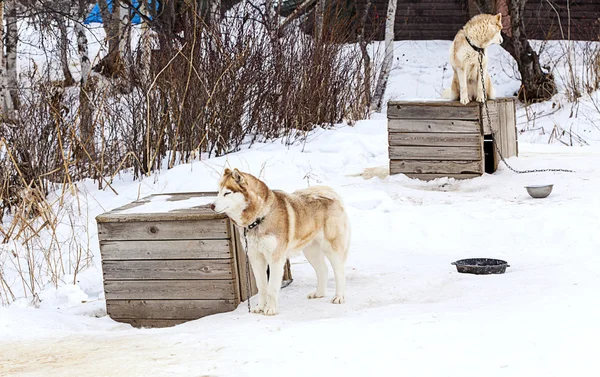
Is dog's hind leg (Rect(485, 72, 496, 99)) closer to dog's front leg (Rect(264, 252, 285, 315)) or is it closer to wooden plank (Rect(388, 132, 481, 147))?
wooden plank (Rect(388, 132, 481, 147))

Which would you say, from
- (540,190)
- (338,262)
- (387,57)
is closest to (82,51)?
(387,57)

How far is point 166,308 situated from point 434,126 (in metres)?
4.55

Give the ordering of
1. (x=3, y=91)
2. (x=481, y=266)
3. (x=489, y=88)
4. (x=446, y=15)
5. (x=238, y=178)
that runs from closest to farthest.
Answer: (x=238, y=178)
(x=481, y=266)
(x=489, y=88)
(x=3, y=91)
(x=446, y=15)

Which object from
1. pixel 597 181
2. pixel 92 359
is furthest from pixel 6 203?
pixel 597 181

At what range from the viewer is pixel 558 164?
9109mm

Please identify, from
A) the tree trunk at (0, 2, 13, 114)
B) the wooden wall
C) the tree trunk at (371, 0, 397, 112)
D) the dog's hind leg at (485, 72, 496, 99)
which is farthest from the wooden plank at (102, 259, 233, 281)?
the wooden wall

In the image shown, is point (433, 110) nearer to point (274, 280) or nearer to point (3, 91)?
point (274, 280)

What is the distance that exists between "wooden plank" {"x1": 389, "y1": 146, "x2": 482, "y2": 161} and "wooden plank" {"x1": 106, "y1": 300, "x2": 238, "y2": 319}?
4.34 meters

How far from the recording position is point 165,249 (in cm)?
498

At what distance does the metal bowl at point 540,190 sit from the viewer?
7.46 m

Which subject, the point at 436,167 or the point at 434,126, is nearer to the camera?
the point at 434,126

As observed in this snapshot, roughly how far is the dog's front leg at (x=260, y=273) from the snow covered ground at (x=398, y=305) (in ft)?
0.43

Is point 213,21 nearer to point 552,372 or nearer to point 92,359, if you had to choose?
point 92,359

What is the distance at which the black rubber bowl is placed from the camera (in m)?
5.46
